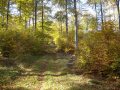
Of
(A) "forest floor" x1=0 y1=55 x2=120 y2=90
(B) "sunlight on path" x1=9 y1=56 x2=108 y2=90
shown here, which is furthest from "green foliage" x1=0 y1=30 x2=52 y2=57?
(B) "sunlight on path" x1=9 y1=56 x2=108 y2=90

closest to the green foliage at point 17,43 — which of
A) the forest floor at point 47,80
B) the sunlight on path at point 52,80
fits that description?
the forest floor at point 47,80

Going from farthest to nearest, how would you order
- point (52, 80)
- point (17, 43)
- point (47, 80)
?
point (17, 43), point (47, 80), point (52, 80)

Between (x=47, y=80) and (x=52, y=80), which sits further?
(x=47, y=80)

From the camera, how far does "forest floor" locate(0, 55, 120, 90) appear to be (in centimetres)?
1639

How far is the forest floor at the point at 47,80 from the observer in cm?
1639

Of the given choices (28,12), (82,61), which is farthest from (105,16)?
(82,61)

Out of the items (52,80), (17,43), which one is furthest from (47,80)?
(17,43)

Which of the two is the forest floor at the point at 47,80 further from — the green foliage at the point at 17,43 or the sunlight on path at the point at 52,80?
the green foliage at the point at 17,43

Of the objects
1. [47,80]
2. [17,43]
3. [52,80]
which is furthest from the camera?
[17,43]

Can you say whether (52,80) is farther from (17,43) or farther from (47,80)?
(17,43)

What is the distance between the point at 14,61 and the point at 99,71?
1082 cm

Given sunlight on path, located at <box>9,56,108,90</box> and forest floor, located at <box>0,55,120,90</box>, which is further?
forest floor, located at <box>0,55,120,90</box>

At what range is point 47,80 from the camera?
60.6 ft

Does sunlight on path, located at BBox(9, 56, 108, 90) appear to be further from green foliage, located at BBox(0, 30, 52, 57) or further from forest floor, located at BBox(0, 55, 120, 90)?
green foliage, located at BBox(0, 30, 52, 57)
